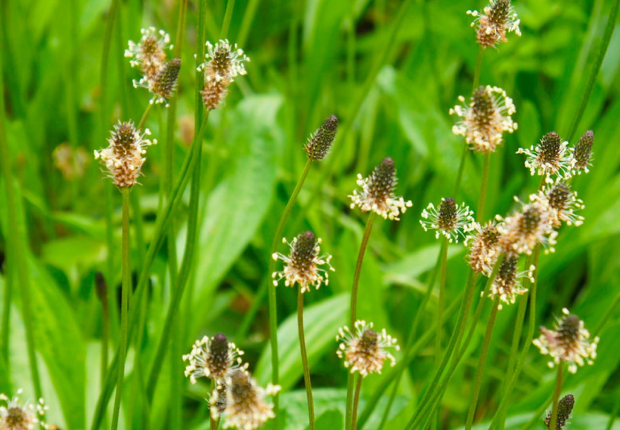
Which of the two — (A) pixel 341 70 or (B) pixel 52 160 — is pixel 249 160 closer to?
(B) pixel 52 160

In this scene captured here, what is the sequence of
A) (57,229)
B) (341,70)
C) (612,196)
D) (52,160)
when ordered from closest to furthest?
(612,196)
(57,229)
(52,160)
(341,70)

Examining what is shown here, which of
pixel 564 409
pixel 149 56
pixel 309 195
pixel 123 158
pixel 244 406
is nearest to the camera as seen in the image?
pixel 244 406

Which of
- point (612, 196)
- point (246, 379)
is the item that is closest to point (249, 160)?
point (612, 196)

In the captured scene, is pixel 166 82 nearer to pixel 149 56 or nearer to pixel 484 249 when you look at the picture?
pixel 149 56

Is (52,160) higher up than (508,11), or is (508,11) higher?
(52,160)

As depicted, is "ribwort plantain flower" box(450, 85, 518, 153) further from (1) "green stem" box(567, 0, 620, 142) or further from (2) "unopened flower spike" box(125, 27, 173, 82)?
(2) "unopened flower spike" box(125, 27, 173, 82)

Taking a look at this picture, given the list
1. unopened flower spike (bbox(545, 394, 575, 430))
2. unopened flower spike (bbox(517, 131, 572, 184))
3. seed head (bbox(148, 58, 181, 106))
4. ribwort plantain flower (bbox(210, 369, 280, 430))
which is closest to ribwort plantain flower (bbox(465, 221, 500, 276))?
unopened flower spike (bbox(517, 131, 572, 184))

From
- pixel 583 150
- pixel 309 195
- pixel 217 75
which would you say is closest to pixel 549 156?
pixel 583 150

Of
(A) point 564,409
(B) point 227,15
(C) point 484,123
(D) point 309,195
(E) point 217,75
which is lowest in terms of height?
(A) point 564,409
